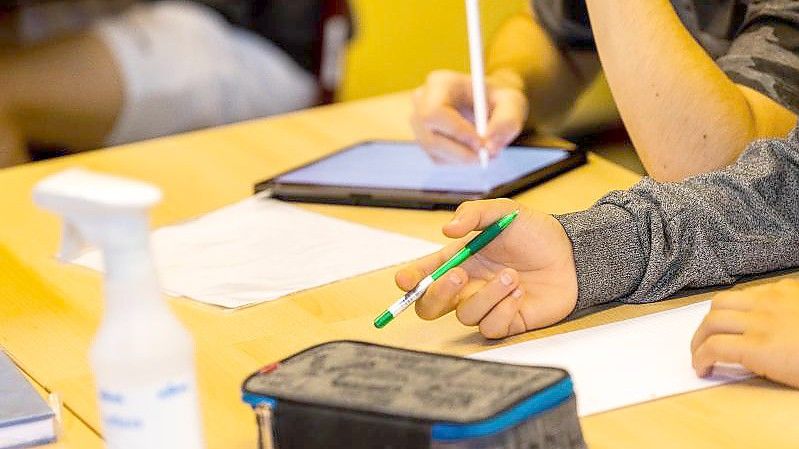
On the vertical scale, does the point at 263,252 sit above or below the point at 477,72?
below

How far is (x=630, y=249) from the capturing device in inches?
43.3

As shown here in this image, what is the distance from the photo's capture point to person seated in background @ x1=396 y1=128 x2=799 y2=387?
3.39ft

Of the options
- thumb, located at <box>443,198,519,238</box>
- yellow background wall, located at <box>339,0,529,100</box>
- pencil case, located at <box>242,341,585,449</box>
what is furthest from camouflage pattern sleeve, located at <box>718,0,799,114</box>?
yellow background wall, located at <box>339,0,529,100</box>

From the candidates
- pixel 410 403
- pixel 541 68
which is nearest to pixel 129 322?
pixel 410 403

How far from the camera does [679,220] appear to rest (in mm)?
1115

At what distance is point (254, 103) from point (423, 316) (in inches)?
75.0

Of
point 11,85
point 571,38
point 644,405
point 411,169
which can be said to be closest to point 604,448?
point 644,405

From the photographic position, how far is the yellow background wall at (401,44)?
10.9ft

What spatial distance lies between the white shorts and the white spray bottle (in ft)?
6.74

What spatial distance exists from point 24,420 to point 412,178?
0.65 metres

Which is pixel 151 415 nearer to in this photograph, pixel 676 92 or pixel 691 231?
pixel 691 231

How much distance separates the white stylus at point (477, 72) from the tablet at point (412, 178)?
38 millimetres

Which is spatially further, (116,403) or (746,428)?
(746,428)

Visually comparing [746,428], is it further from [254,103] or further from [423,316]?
[254,103]
